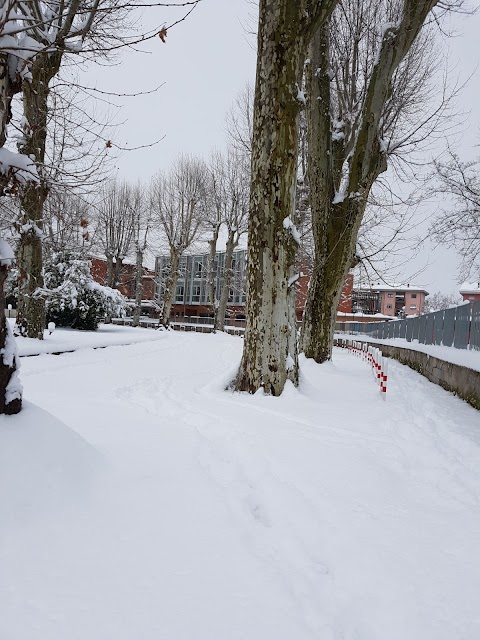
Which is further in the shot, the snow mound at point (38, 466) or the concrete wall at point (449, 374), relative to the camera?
the concrete wall at point (449, 374)

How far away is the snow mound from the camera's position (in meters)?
2.65

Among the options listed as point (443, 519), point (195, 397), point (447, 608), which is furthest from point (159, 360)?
point (447, 608)

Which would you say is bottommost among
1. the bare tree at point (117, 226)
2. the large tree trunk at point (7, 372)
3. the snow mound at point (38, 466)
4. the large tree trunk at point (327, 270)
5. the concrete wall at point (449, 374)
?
the concrete wall at point (449, 374)

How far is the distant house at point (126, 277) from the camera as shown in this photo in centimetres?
4347

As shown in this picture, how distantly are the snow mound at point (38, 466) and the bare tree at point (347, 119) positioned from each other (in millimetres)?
9696

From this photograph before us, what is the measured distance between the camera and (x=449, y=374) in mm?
11914

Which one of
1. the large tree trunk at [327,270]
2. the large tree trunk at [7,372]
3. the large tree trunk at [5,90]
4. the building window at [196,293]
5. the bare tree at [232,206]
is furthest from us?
the building window at [196,293]

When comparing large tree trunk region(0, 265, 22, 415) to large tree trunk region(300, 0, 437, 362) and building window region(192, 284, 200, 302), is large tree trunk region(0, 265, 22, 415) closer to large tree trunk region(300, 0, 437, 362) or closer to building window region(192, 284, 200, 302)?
large tree trunk region(300, 0, 437, 362)

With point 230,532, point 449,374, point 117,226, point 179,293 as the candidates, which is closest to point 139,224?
point 117,226

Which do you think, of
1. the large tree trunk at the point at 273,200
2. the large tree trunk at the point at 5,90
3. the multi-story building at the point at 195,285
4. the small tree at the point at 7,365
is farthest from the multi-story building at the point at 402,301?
the small tree at the point at 7,365

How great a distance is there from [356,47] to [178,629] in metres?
Answer: 16.2

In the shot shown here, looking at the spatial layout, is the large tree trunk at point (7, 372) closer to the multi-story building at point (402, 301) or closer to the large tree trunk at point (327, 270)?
the large tree trunk at point (327, 270)

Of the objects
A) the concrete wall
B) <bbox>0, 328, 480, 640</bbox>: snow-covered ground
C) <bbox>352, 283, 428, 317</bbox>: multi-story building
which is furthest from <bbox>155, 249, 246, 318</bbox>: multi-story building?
<bbox>0, 328, 480, 640</bbox>: snow-covered ground

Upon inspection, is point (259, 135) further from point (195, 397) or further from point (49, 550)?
point (49, 550)
